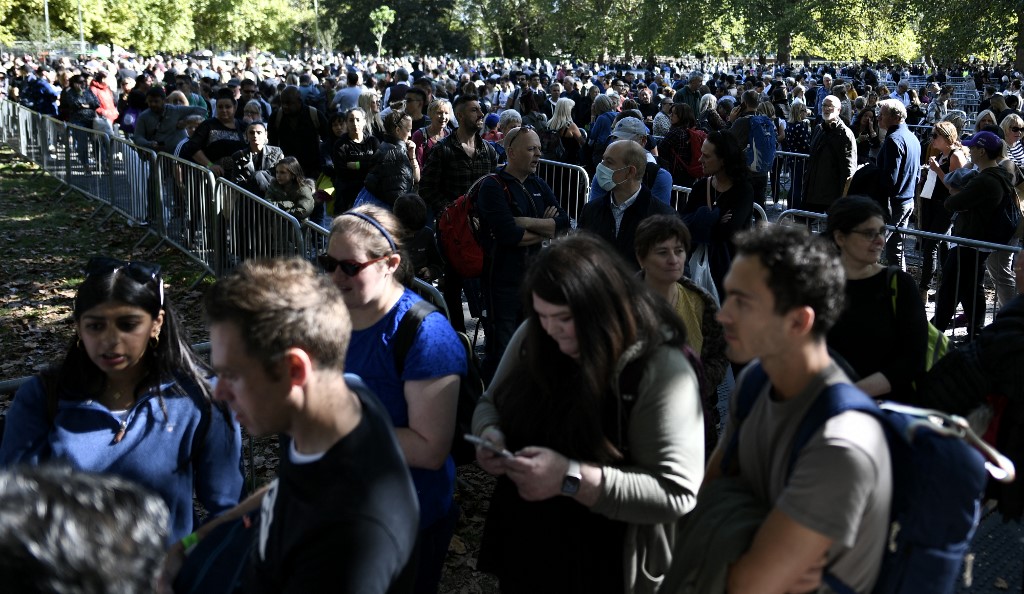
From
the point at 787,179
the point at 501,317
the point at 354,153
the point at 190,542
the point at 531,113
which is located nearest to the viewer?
the point at 190,542

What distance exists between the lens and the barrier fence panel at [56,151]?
17.0 metres

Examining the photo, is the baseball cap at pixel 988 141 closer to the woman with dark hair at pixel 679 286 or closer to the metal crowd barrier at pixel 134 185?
the woman with dark hair at pixel 679 286

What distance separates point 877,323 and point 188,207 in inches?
336

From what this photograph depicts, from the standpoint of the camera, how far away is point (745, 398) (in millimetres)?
→ 2602

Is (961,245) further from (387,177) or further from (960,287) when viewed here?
(387,177)

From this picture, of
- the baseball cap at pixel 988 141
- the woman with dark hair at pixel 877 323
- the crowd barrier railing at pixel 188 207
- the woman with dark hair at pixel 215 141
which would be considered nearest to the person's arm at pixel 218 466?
the woman with dark hair at pixel 877 323

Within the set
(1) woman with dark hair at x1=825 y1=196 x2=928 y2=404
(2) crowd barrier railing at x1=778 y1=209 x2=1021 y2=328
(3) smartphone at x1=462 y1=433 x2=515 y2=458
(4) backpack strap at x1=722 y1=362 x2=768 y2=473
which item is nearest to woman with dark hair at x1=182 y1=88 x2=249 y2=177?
(2) crowd barrier railing at x1=778 y1=209 x2=1021 y2=328

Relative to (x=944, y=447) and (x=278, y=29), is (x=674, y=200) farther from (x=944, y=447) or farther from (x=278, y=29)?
(x=278, y=29)

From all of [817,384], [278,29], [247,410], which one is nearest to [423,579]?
[247,410]

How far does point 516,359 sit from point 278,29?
3207 inches

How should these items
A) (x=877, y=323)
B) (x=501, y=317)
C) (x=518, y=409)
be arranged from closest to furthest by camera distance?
(x=518, y=409) → (x=877, y=323) → (x=501, y=317)

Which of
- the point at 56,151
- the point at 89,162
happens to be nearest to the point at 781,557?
the point at 89,162

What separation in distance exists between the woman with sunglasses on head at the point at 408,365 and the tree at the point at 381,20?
82.3m

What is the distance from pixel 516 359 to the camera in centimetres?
305
